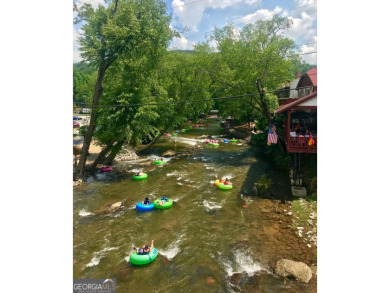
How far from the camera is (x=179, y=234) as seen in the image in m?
12.4

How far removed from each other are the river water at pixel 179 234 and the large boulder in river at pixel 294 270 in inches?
11.1

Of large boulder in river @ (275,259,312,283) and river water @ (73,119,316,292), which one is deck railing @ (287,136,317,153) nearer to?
river water @ (73,119,316,292)

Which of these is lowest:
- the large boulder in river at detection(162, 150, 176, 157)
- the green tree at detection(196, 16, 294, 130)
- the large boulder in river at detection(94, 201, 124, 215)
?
the large boulder in river at detection(94, 201, 124, 215)

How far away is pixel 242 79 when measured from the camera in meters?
27.5

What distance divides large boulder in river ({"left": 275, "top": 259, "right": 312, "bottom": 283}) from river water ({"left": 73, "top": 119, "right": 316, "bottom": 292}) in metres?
0.28

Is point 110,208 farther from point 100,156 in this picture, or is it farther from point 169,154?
point 169,154

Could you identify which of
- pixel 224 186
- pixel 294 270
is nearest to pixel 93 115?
pixel 224 186

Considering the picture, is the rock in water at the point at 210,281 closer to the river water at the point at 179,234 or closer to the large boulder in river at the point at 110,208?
the river water at the point at 179,234

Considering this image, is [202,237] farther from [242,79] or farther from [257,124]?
[257,124]

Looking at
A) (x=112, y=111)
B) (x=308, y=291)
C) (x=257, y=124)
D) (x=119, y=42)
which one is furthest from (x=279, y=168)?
(x=119, y=42)

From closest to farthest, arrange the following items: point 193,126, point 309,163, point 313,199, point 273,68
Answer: point 313,199 < point 309,163 < point 273,68 < point 193,126

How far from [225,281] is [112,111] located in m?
16.5

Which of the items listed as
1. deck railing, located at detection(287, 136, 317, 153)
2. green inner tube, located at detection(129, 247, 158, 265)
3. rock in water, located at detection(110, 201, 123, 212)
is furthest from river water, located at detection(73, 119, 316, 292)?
deck railing, located at detection(287, 136, 317, 153)

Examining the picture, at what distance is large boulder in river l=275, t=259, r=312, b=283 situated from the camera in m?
9.00
